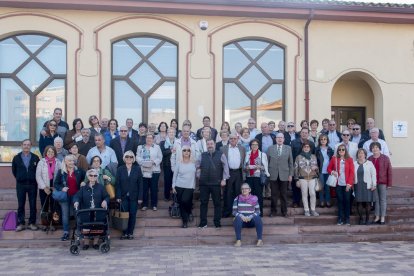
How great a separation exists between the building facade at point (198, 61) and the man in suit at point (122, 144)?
8.61 ft

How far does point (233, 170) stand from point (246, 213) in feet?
3.27

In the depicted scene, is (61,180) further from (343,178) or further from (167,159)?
(343,178)

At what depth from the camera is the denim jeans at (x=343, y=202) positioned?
31.7 ft

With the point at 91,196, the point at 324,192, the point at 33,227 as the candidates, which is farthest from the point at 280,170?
the point at 33,227

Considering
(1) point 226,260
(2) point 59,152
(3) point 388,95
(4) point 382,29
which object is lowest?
(1) point 226,260

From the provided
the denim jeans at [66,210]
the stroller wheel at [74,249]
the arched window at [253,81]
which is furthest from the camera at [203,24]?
the stroller wheel at [74,249]

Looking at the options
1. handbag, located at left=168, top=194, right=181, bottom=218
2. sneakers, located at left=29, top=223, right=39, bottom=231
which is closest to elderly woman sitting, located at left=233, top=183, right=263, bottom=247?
handbag, located at left=168, top=194, right=181, bottom=218

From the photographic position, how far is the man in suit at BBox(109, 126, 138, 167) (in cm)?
984

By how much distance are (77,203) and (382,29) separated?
9783 mm

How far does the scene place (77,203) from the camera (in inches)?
331

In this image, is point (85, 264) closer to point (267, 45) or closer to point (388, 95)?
point (267, 45)

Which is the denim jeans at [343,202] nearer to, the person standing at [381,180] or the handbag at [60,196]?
the person standing at [381,180]

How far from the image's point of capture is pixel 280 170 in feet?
31.6

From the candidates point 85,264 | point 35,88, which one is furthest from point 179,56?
point 85,264
